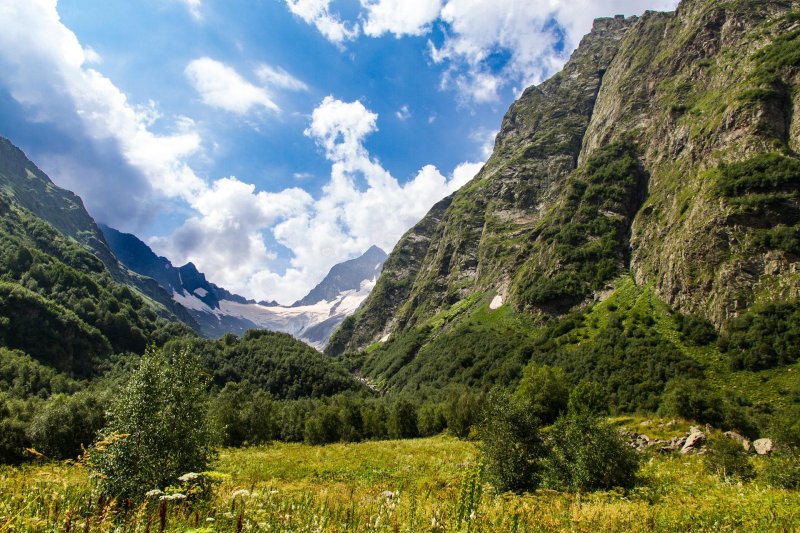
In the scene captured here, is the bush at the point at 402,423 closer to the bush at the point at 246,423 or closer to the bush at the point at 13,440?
the bush at the point at 246,423

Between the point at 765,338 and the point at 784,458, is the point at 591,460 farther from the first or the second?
the point at 765,338

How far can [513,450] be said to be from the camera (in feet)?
84.5

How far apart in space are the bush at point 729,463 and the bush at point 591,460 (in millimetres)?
7007

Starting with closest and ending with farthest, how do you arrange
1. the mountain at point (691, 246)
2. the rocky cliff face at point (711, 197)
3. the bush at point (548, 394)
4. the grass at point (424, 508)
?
the grass at point (424, 508) < the bush at point (548, 394) < the mountain at point (691, 246) < the rocky cliff face at point (711, 197)

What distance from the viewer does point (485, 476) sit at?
86.6ft

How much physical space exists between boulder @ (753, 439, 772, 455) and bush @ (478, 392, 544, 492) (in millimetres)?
22757

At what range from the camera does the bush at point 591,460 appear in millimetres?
23016

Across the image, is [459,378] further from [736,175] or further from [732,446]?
[732,446]

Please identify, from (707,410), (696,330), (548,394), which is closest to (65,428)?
(548,394)

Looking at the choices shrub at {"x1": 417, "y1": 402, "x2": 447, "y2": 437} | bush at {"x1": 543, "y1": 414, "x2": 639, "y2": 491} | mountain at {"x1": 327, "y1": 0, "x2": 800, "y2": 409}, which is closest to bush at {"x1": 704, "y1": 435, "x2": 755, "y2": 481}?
bush at {"x1": 543, "y1": 414, "x2": 639, "y2": 491}

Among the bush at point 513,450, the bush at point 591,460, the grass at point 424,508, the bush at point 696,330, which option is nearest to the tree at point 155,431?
the grass at point 424,508

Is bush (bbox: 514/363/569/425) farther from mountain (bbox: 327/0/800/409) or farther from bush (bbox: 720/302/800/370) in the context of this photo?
bush (bbox: 720/302/800/370)

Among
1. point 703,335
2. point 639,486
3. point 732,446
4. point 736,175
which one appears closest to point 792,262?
point 703,335

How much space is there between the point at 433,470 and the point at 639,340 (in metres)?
103
